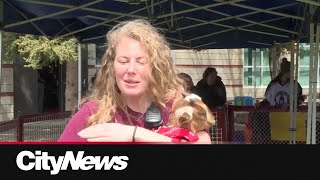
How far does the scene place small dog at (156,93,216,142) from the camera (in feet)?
6.83

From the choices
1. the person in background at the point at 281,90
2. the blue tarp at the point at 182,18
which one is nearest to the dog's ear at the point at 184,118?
the blue tarp at the point at 182,18

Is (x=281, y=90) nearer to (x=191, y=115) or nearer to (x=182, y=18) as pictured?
(x=182, y=18)

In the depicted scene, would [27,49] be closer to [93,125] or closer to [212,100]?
[212,100]

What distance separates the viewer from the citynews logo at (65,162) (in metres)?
1.92

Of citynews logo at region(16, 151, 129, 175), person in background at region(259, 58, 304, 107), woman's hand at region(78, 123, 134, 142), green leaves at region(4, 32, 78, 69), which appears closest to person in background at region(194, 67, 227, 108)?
person in background at region(259, 58, 304, 107)

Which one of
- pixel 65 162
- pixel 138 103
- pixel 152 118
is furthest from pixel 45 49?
pixel 65 162

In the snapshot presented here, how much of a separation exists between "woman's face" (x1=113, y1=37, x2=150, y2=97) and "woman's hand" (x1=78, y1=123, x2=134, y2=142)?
197 millimetres

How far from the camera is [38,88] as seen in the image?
19234 mm

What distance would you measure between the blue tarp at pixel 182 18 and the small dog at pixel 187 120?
169 inches

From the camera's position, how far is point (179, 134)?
207cm

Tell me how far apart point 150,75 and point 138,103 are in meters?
0.16

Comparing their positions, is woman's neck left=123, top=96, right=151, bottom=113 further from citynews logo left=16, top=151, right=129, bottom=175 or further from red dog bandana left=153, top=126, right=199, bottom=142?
citynews logo left=16, top=151, right=129, bottom=175

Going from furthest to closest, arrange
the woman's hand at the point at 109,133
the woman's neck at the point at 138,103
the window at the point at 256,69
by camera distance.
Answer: the window at the point at 256,69 < the woman's neck at the point at 138,103 < the woman's hand at the point at 109,133

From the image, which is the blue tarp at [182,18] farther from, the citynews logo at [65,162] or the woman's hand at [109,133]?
the citynews logo at [65,162]
